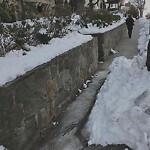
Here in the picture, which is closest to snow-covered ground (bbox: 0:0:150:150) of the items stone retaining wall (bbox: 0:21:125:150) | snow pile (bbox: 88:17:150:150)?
snow pile (bbox: 88:17:150:150)

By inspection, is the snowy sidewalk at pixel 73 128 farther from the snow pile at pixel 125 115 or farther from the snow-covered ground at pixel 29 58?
the snow-covered ground at pixel 29 58

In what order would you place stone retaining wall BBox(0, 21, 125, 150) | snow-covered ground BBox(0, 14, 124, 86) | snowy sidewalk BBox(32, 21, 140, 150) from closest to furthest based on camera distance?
stone retaining wall BBox(0, 21, 125, 150)
snow-covered ground BBox(0, 14, 124, 86)
snowy sidewalk BBox(32, 21, 140, 150)

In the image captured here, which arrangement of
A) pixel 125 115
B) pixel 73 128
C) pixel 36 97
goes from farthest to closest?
pixel 73 128 < pixel 36 97 < pixel 125 115

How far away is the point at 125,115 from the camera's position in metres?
4.57

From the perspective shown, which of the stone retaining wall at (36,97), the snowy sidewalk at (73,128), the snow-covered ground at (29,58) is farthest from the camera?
the snowy sidewalk at (73,128)

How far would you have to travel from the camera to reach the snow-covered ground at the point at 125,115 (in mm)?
4176

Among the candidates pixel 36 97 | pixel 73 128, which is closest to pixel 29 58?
pixel 36 97

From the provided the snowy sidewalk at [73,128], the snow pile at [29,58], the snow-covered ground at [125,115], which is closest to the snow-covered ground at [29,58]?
the snow pile at [29,58]

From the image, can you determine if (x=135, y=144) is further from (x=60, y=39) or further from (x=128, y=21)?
(x=128, y=21)

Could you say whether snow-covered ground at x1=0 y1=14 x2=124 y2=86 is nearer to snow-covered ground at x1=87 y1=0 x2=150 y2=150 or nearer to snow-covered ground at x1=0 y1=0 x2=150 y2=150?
snow-covered ground at x1=0 y1=0 x2=150 y2=150

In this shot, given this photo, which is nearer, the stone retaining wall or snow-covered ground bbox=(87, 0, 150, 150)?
the stone retaining wall

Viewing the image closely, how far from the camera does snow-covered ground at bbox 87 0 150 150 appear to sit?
418 centimetres

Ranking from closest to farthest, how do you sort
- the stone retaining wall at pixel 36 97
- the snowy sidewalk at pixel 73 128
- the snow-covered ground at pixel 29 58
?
the stone retaining wall at pixel 36 97
the snow-covered ground at pixel 29 58
the snowy sidewalk at pixel 73 128

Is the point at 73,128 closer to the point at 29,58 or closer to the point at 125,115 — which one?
the point at 125,115
